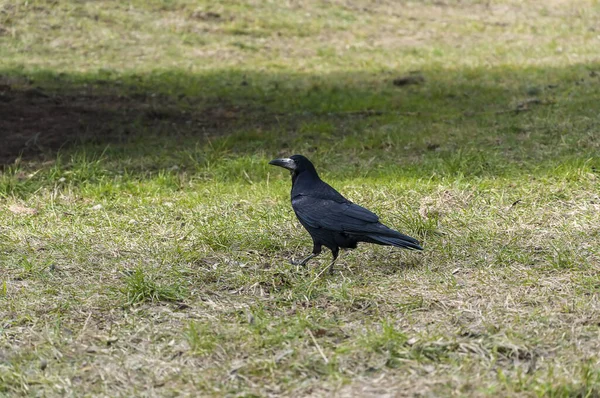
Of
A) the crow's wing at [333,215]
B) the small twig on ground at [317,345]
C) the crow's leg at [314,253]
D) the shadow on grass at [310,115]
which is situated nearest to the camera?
the small twig on ground at [317,345]

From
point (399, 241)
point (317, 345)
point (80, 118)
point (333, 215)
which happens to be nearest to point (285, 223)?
point (333, 215)

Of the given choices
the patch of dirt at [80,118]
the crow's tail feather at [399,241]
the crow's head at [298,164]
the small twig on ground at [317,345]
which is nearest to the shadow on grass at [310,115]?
the patch of dirt at [80,118]

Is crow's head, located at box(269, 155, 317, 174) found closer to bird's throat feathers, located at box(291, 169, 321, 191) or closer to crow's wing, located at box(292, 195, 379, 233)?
bird's throat feathers, located at box(291, 169, 321, 191)

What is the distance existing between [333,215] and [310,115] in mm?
5249

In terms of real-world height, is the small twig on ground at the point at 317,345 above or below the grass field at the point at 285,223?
above

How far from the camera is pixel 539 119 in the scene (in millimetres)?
8602

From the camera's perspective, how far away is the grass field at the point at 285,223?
3512 millimetres

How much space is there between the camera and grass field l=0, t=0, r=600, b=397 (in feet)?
11.5

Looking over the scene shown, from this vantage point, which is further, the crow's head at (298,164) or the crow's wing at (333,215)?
the crow's head at (298,164)

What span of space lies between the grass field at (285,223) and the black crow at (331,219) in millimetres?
217

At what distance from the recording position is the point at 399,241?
4.36 meters

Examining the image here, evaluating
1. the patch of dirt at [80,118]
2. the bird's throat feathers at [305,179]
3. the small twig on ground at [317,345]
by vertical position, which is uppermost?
the bird's throat feathers at [305,179]

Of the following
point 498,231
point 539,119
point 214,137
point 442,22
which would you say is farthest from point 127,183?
point 442,22

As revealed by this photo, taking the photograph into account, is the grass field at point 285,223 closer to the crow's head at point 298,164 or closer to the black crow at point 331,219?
the black crow at point 331,219
